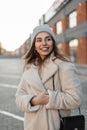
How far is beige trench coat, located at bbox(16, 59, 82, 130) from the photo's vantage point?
124 inches

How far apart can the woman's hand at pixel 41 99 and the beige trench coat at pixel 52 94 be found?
0.10 feet

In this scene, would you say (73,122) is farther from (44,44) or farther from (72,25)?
(72,25)

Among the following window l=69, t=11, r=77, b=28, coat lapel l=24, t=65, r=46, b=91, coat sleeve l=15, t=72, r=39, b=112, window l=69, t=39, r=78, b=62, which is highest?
window l=69, t=11, r=77, b=28

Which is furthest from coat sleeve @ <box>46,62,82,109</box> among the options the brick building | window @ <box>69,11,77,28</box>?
window @ <box>69,11,77,28</box>

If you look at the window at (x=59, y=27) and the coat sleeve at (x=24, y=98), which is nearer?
the coat sleeve at (x=24, y=98)

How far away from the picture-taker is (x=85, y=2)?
3966 centimetres

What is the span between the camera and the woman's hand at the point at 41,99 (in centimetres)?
312

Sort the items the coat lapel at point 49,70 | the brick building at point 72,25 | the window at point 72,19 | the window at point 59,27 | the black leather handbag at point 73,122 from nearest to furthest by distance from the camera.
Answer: the black leather handbag at point 73,122 → the coat lapel at point 49,70 → the brick building at point 72,25 → the window at point 72,19 → the window at point 59,27

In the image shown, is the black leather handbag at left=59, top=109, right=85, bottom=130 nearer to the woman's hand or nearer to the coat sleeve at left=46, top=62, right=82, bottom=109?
the coat sleeve at left=46, top=62, right=82, bottom=109

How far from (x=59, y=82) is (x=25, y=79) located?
30 centimetres

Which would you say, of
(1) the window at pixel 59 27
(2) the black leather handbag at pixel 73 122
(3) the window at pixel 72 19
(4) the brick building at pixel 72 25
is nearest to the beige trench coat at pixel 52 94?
(2) the black leather handbag at pixel 73 122

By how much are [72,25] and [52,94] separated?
43.4 metres

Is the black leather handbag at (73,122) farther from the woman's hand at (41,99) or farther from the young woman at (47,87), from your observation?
the woman's hand at (41,99)

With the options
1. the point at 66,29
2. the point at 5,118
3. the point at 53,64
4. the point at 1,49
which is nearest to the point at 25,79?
the point at 53,64
